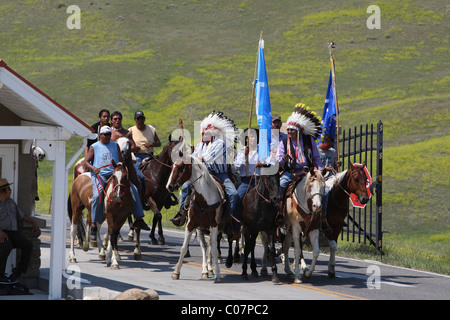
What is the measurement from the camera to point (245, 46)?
83.3 metres

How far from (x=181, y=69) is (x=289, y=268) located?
59.6m

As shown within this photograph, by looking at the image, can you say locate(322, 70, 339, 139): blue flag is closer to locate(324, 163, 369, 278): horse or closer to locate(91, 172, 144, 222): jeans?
locate(324, 163, 369, 278): horse

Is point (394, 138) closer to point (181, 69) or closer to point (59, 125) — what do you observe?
point (181, 69)

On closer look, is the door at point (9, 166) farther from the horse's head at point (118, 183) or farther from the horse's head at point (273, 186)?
the horse's head at point (273, 186)

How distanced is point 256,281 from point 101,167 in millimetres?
4026

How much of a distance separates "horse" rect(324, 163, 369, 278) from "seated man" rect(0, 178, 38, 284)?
5951 mm

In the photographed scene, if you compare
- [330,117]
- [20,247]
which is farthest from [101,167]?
[330,117]

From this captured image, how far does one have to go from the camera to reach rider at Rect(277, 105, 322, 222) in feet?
52.7

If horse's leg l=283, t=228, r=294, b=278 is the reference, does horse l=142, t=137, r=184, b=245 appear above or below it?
above

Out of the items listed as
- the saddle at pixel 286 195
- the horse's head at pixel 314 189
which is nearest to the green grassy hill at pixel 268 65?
the saddle at pixel 286 195

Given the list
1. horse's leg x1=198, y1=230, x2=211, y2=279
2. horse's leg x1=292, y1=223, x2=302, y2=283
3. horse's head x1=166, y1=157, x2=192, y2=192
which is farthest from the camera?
horse's leg x1=198, y1=230, x2=211, y2=279

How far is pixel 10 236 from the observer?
13.2 m

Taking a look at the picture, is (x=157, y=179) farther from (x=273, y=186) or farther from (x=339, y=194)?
(x=339, y=194)

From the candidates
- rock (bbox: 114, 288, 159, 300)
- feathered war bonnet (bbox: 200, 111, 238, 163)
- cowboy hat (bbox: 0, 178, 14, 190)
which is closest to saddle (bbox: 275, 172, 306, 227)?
feathered war bonnet (bbox: 200, 111, 238, 163)
